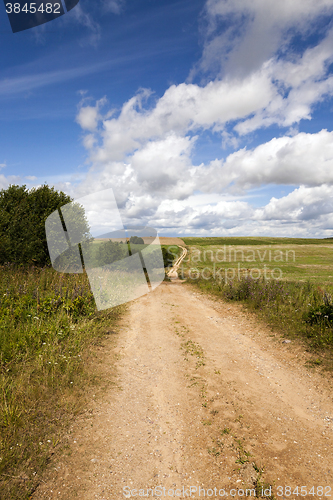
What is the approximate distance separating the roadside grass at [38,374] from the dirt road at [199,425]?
33 centimetres

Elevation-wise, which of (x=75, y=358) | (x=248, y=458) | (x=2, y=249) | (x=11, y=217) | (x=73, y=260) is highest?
(x=11, y=217)

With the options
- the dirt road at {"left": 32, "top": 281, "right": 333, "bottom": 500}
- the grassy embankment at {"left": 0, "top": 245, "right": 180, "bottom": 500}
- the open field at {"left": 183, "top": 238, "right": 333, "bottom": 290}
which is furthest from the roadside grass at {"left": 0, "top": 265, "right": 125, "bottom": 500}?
the open field at {"left": 183, "top": 238, "right": 333, "bottom": 290}

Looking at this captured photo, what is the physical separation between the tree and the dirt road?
968cm

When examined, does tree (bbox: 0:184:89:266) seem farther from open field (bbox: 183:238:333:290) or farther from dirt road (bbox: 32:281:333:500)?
open field (bbox: 183:238:333:290)

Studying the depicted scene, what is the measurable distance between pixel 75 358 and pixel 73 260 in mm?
9959

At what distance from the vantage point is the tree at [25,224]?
14.6 m

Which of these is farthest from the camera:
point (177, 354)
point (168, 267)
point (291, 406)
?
point (168, 267)

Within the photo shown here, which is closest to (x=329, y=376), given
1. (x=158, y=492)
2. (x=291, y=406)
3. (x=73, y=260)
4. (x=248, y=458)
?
(x=291, y=406)

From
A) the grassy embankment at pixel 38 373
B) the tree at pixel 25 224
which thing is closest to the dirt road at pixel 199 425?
the grassy embankment at pixel 38 373

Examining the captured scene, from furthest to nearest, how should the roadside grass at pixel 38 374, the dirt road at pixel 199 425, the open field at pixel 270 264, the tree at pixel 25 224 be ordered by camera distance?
the open field at pixel 270 264
the tree at pixel 25 224
the roadside grass at pixel 38 374
the dirt road at pixel 199 425

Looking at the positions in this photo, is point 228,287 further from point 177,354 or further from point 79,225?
point 79,225

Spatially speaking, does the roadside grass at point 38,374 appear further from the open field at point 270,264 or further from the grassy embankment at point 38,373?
the open field at point 270,264

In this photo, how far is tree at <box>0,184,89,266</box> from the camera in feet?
47.8

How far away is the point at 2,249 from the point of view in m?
14.5
